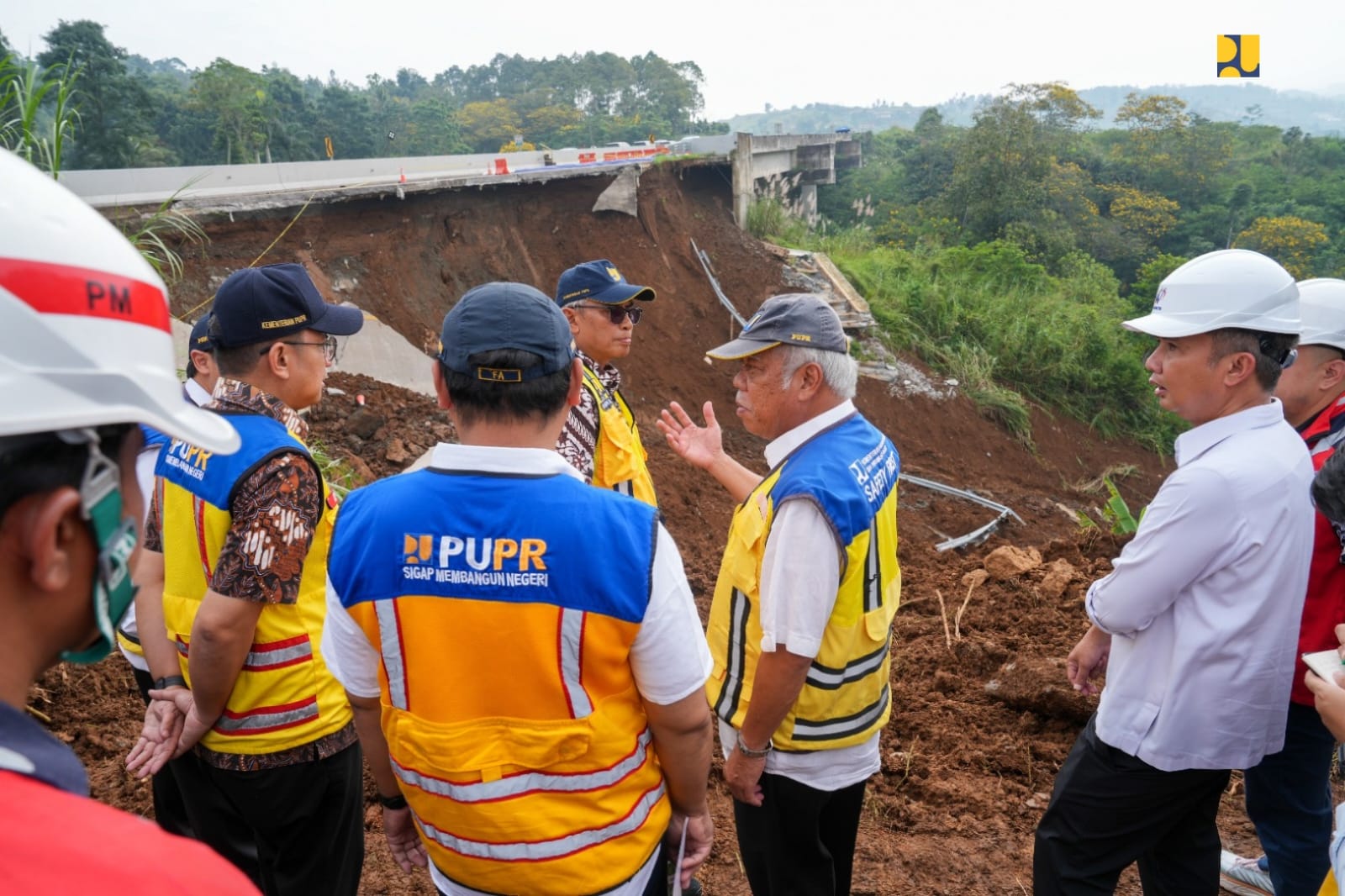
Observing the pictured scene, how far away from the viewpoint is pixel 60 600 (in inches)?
33.6

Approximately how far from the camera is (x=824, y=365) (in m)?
2.31

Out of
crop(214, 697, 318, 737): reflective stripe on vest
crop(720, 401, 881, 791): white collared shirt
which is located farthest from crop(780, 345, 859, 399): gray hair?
crop(214, 697, 318, 737): reflective stripe on vest

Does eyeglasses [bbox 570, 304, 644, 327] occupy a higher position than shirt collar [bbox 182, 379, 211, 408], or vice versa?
eyeglasses [bbox 570, 304, 644, 327]

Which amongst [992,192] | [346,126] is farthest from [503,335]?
[346,126]

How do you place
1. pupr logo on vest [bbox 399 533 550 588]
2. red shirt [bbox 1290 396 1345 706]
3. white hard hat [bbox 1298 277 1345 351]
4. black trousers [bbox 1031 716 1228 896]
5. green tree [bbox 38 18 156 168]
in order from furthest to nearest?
1. green tree [bbox 38 18 156 168]
2. white hard hat [bbox 1298 277 1345 351]
3. red shirt [bbox 1290 396 1345 706]
4. black trousers [bbox 1031 716 1228 896]
5. pupr logo on vest [bbox 399 533 550 588]

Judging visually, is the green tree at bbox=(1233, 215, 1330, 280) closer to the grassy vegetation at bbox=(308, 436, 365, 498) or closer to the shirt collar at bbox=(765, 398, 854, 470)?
the grassy vegetation at bbox=(308, 436, 365, 498)

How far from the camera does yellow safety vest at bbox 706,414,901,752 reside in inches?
84.1

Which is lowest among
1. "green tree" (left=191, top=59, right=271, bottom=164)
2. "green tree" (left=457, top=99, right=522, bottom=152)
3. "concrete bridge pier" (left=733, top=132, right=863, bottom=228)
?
"concrete bridge pier" (left=733, top=132, right=863, bottom=228)

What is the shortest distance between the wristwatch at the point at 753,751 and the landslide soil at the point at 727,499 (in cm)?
123

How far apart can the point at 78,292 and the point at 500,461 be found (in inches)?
30.2

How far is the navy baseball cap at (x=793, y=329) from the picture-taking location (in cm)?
229

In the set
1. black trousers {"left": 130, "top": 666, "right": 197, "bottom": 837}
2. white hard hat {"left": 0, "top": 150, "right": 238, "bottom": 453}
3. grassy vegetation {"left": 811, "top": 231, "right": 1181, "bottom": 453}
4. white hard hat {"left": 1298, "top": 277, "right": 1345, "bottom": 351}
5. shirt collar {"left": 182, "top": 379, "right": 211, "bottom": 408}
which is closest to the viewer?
white hard hat {"left": 0, "top": 150, "right": 238, "bottom": 453}

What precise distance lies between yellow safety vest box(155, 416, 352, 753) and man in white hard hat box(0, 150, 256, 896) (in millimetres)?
1173

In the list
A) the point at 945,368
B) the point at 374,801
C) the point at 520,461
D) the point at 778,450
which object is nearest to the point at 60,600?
the point at 520,461
